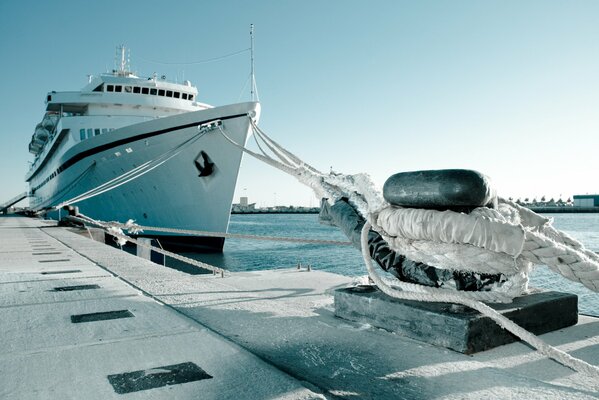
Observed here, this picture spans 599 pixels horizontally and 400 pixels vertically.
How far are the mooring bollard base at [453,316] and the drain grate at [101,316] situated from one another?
1254 millimetres

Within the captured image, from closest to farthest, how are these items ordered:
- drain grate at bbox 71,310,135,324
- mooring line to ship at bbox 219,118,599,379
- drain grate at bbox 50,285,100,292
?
mooring line to ship at bbox 219,118,599,379, drain grate at bbox 71,310,135,324, drain grate at bbox 50,285,100,292

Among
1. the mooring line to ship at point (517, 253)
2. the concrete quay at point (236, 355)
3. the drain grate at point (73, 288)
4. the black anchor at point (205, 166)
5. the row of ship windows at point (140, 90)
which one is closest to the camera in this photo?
the concrete quay at point (236, 355)

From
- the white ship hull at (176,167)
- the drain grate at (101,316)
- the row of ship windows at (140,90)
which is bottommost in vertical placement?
the drain grate at (101,316)

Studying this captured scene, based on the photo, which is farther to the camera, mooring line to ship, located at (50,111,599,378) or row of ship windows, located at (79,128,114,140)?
row of ship windows, located at (79,128,114,140)

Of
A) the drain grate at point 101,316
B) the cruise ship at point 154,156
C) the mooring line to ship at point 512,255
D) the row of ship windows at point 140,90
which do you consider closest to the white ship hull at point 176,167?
the cruise ship at point 154,156

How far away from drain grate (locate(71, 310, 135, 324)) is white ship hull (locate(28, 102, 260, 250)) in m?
13.4

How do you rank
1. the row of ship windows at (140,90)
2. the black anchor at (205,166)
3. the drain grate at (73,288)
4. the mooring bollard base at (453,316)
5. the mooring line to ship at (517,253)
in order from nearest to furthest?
the mooring line to ship at (517,253) → the mooring bollard base at (453,316) → the drain grate at (73,288) → the black anchor at (205,166) → the row of ship windows at (140,90)

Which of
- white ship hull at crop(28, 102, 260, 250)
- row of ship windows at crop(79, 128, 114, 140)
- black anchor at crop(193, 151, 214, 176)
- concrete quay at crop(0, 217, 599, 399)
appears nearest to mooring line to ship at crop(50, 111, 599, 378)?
concrete quay at crop(0, 217, 599, 399)

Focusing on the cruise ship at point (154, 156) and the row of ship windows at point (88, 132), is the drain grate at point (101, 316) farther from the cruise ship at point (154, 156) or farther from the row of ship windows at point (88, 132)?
the row of ship windows at point (88, 132)

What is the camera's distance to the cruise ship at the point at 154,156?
53.4ft

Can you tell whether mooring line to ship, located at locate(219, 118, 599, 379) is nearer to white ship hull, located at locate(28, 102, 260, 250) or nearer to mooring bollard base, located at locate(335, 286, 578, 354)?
mooring bollard base, located at locate(335, 286, 578, 354)

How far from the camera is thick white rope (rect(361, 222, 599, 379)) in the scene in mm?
1580

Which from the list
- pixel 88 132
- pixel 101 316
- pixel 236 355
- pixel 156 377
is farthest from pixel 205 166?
pixel 156 377

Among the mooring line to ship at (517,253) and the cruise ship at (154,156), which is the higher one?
the cruise ship at (154,156)
